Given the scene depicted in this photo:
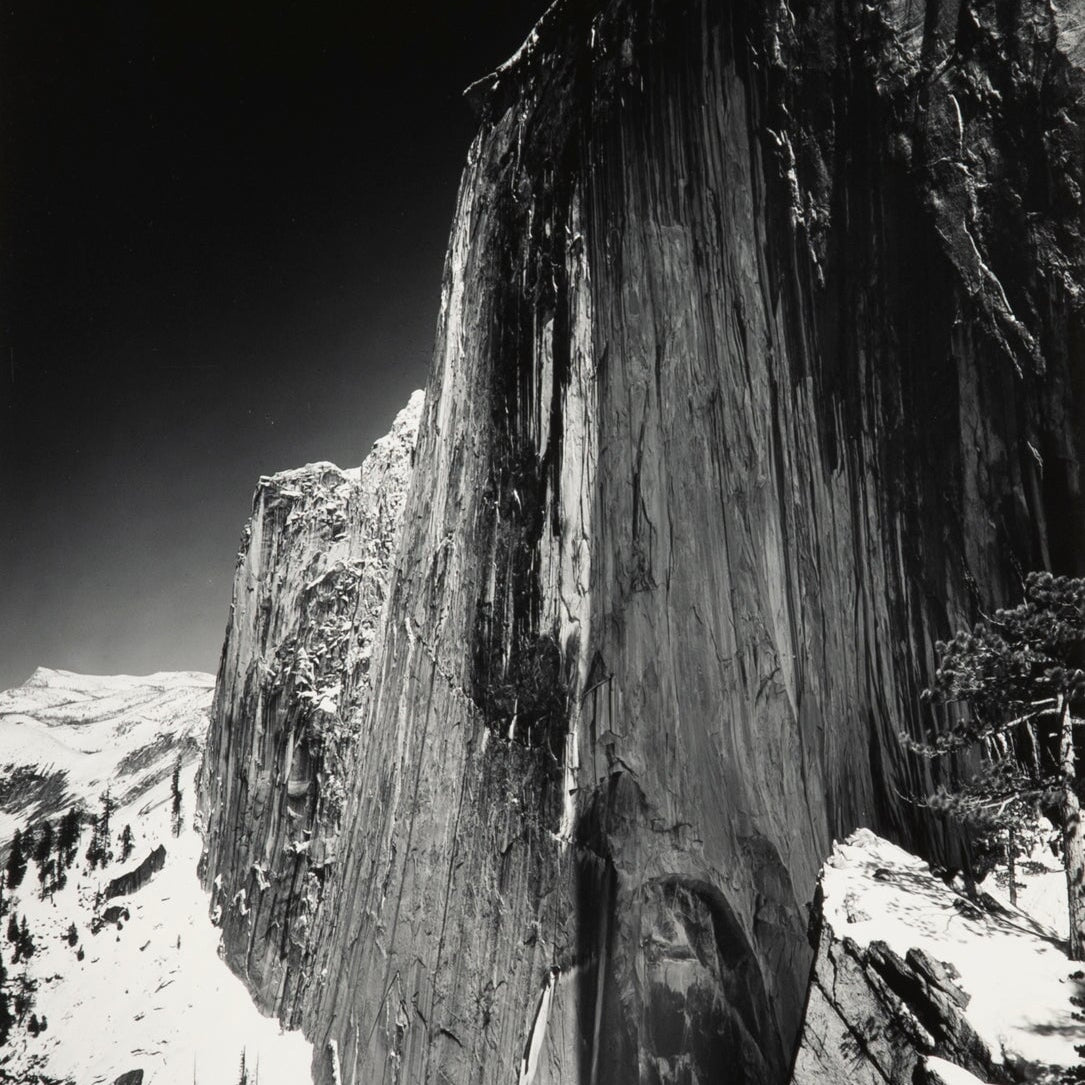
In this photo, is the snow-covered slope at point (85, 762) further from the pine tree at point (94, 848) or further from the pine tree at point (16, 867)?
the pine tree at point (16, 867)

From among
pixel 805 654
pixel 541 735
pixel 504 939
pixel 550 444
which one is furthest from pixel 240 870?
pixel 805 654

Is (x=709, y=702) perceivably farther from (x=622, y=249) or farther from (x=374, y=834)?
(x=374, y=834)

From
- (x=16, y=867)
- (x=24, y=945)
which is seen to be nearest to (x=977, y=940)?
(x=24, y=945)

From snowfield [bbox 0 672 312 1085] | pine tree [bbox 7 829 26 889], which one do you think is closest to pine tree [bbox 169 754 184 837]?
snowfield [bbox 0 672 312 1085]

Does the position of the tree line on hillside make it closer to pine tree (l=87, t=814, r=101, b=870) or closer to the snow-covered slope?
pine tree (l=87, t=814, r=101, b=870)

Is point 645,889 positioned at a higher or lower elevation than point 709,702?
lower

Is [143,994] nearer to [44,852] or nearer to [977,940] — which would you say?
[977,940]

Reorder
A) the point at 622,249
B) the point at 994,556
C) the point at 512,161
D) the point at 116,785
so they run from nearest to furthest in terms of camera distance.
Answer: the point at 994,556, the point at 622,249, the point at 512,161, the point at 116,785

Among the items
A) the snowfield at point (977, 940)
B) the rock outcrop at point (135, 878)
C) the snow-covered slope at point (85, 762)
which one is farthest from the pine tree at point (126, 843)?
the snowfield at point (977, 940)
